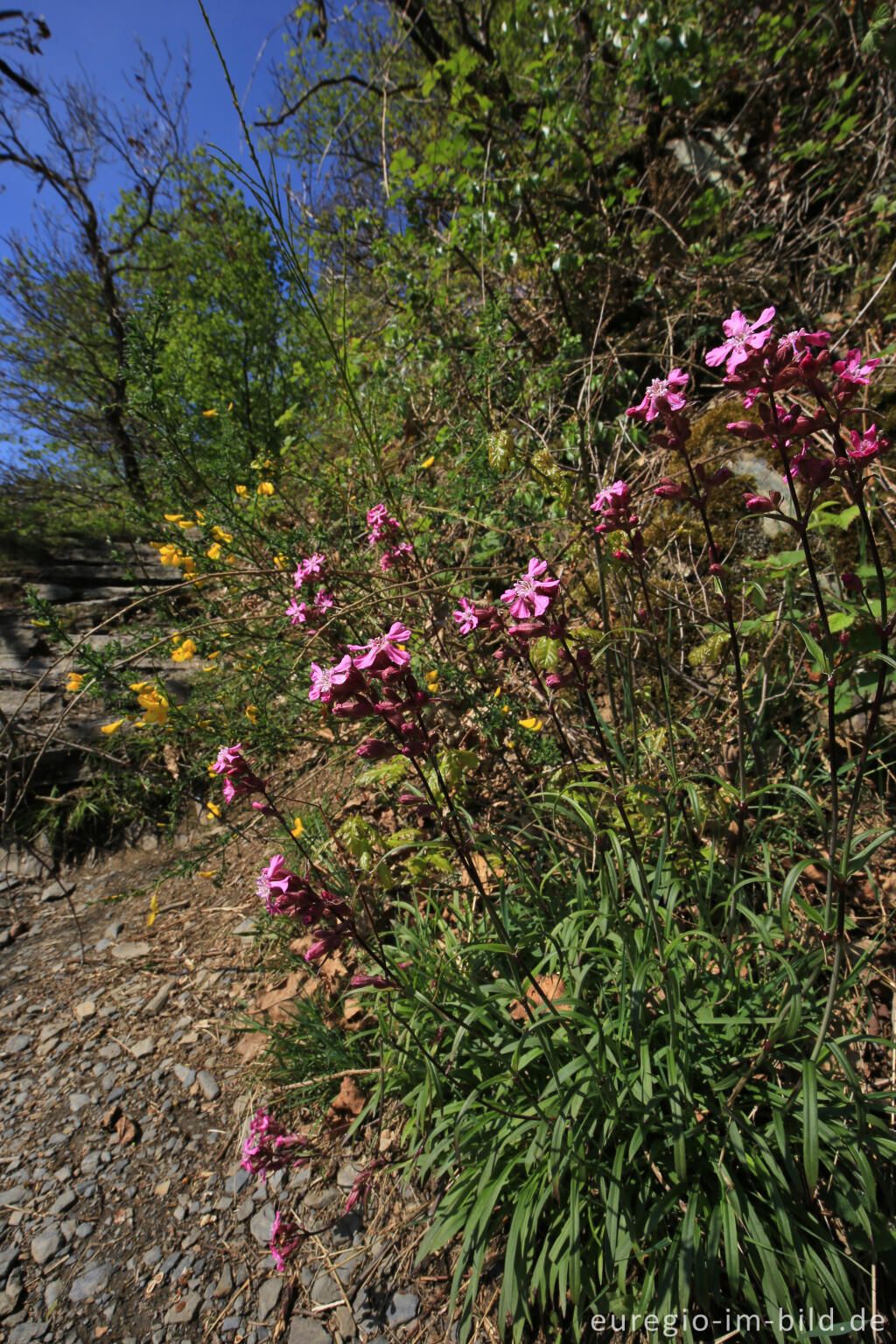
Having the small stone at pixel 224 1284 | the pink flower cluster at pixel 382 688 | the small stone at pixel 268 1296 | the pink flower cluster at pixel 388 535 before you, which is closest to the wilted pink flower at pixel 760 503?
the pink flower cluster at pixel 382 688

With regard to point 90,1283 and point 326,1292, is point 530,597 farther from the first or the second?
point 90,1283

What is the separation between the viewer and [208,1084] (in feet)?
8.11

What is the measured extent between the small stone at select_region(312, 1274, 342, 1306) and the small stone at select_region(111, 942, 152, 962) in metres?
1.89

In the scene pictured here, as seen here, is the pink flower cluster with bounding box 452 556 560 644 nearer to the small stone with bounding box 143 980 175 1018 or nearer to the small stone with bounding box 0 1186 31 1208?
the small stone with bounding box 143 980 175 1018

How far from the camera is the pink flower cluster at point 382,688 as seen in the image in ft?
4.30

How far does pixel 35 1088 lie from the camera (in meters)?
2.67

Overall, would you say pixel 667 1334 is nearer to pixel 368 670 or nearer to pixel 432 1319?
pixel 432 1319

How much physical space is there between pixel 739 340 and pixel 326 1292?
2610 millimetres

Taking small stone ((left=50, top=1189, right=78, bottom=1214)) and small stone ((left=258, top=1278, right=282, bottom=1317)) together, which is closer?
small stone ((left=258, top=1278, right=282, bottom=1317))

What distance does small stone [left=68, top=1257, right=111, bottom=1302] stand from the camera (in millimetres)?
1931

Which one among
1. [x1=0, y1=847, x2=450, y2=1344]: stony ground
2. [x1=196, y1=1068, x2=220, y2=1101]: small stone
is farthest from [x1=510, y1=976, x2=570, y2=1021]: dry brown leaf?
[x1=196, y1=1068, x2=220, y2=1101]: small stone

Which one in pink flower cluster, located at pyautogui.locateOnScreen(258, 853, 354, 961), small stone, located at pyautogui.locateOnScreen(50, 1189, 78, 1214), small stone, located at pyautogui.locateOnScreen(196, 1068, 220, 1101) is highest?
pink flower cluster, located at pyautogui.locateOnScreen(258, 853, 354, 961)

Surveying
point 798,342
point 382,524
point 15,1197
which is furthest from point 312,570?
point 15,1197

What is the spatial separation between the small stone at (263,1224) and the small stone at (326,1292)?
8.9 inches
